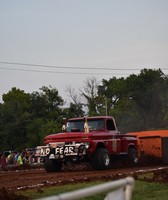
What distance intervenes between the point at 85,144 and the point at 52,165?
174cm

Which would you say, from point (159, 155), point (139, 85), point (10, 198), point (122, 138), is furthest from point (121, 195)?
point (139, 85)

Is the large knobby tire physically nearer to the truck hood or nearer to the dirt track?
the truck hood

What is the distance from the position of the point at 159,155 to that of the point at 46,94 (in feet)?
190

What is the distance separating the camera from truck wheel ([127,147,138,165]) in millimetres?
20344

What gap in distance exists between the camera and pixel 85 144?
1753 cm

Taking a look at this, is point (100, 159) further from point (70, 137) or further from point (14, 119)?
point (14, 119)

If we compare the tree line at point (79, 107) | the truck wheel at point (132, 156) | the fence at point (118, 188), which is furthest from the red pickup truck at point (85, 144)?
the tree line at point (79, 107)

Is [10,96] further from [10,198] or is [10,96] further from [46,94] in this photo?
[10,198]

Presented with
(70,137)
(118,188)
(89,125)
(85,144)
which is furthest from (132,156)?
(118,188)

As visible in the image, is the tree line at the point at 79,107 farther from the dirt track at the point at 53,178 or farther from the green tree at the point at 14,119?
the dirt track at the point at 53,178

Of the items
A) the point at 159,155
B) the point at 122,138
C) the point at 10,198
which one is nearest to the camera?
the point at 10,198

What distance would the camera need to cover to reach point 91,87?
78.9 meters

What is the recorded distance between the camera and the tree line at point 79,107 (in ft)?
228

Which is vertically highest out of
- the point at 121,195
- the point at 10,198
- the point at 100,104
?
the point at 100,104
